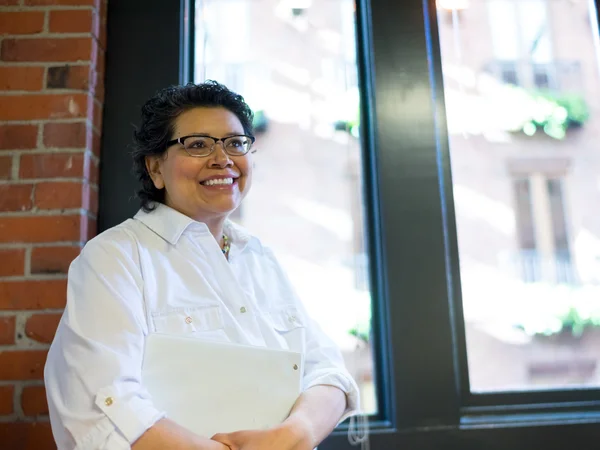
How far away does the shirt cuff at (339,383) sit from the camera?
3.32ft

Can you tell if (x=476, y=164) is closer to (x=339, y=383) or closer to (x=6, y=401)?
(x=339, y=383)

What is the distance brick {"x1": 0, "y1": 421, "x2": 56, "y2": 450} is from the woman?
0.39 m

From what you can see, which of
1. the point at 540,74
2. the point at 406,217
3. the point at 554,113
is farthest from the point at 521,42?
the point at 406,217

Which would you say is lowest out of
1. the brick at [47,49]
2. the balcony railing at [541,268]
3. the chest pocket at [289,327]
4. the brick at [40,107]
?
the chest pocket at [289,327]

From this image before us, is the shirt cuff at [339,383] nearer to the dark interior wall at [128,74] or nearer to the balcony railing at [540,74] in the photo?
the dark interior wall at [128,74]

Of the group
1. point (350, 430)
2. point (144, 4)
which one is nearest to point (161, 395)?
point (350, 430)

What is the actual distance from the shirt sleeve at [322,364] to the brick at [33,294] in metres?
0.54

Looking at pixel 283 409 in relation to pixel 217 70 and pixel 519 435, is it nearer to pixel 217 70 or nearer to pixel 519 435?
pixel 519 435

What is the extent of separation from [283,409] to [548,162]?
46.1 inches

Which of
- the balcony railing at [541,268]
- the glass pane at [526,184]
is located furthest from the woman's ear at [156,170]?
the balcony railing at [541,268]

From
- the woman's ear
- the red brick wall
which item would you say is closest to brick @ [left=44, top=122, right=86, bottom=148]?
the red brick wall

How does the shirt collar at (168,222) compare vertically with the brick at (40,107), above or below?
below

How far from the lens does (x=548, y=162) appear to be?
151 centimetres

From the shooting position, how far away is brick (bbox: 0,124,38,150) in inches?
47.8
